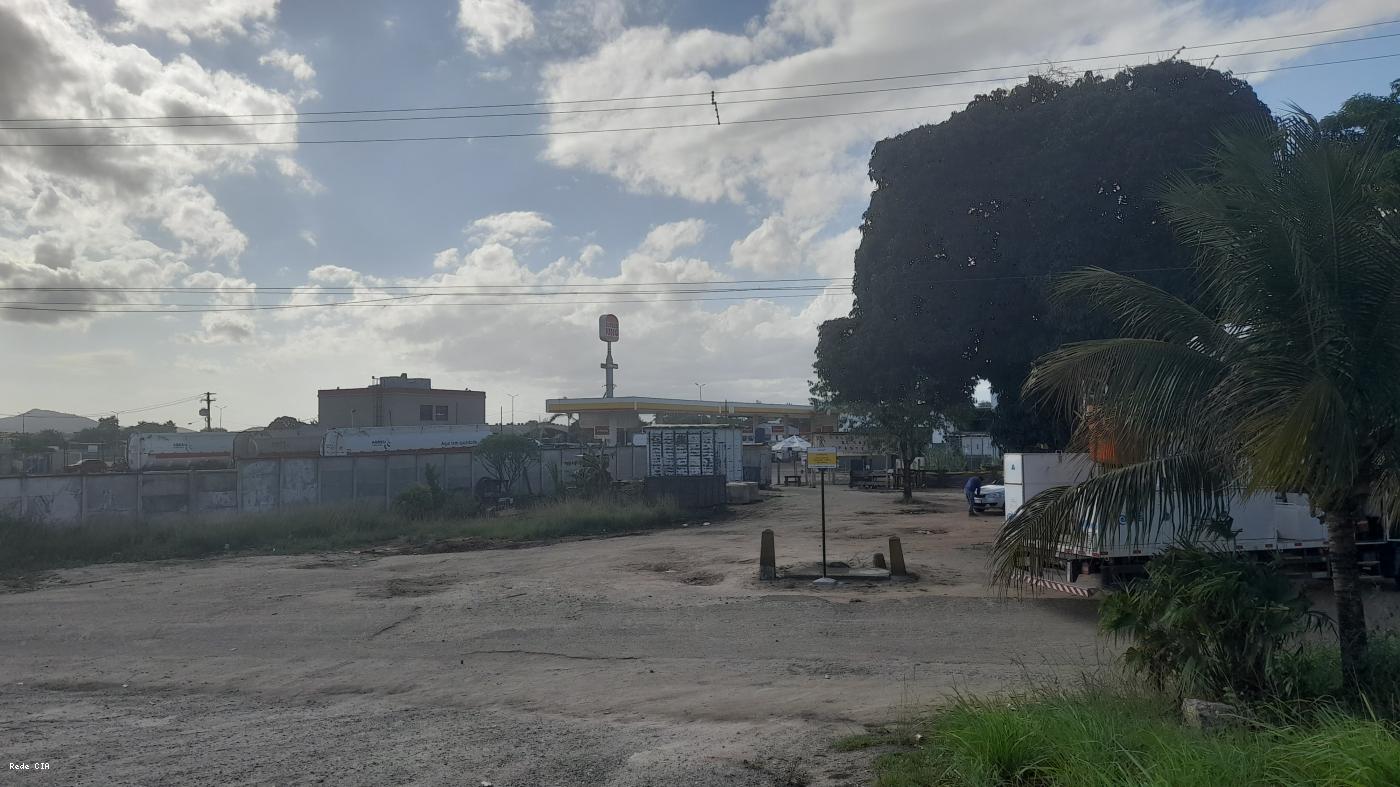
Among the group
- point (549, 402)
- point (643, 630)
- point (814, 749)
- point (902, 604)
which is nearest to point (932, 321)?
point (902, 604)

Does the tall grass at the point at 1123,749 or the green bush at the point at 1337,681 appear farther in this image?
the green bush at the point at 1337,681

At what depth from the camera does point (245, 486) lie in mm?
27500

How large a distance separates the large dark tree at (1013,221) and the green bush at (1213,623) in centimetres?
1122

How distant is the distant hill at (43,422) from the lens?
10930 centimetres

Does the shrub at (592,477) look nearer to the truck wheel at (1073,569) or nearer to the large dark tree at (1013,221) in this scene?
the large dark tree at (1013,221)

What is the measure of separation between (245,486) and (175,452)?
38.9 feet

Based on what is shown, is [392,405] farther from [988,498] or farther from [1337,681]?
[1337,681]

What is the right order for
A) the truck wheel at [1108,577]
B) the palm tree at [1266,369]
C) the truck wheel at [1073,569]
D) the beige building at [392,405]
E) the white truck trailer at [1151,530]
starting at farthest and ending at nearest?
1. the beige building at [392,405]
2. the truck wheel at [1073,569]
3. the truck wheel at [1108,577]
4. the white truck trailer at [1151,530]
5. the palm tree at [1266,369]

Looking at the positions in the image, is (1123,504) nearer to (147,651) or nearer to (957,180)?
(147,651)

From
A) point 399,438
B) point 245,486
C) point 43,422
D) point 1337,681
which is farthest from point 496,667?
point 43,422

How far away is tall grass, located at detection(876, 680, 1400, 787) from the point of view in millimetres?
4535

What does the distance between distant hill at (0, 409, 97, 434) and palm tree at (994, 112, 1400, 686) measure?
407 ft

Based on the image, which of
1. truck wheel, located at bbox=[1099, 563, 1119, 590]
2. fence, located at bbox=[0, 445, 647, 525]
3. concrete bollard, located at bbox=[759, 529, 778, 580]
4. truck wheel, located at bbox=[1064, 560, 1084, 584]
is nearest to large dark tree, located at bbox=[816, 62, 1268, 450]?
truck wheel, located at bbox=[1064, 560, 1084, 584]

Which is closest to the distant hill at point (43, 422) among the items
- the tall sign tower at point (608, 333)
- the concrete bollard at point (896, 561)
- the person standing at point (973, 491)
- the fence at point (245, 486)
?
the tall sign tower at point (608, 333)
